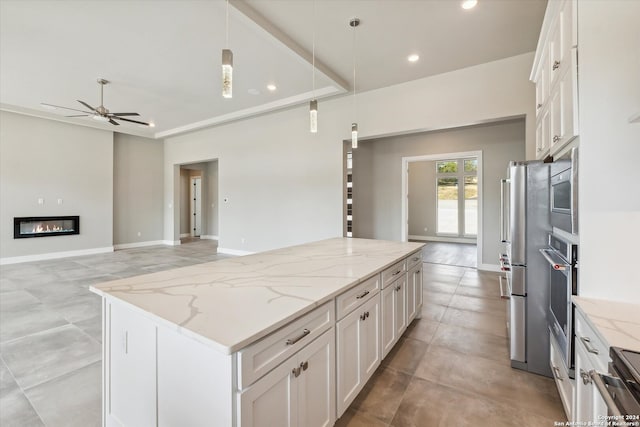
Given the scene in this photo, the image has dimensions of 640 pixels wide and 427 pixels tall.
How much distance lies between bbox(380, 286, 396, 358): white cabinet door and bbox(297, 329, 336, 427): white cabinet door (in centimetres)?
70

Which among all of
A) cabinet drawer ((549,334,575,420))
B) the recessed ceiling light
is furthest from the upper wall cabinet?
cabinet drawer ((549,334,575,420))

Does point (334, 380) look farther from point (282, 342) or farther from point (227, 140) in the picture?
point (227, 140)

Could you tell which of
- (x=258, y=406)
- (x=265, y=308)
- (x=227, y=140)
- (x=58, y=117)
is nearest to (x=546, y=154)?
(x=265, y=308)

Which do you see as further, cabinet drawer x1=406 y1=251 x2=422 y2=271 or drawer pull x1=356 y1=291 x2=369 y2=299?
cabinet drawer x1=406 y1=251 x2=422 y2=271

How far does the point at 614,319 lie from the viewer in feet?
3.76

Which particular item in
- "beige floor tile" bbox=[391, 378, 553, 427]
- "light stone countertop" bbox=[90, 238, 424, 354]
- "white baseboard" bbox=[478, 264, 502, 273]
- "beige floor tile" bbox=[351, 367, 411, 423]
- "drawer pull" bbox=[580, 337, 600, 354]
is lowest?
"beige floor tile" bbox=[391, 378, 553, 427]

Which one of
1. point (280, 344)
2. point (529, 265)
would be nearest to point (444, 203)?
point (529, 265)

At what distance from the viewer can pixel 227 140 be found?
6.89 meters

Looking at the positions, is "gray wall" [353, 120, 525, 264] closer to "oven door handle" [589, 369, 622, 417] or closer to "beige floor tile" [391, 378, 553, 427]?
"beige floor tile" [391, 378, 553, 427]

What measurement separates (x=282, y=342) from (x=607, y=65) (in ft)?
6.56

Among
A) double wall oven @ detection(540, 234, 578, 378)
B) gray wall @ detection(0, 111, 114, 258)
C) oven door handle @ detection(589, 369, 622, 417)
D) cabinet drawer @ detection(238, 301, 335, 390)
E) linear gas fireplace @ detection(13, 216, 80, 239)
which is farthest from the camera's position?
linear gas fireplace @ detection(13, 216, 80, 239)

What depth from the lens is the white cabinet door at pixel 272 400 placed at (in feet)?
3.03

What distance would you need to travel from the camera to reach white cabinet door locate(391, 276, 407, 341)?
7.39 feet

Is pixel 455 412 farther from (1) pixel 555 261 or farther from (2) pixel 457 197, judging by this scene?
(2) pixel 457 197
